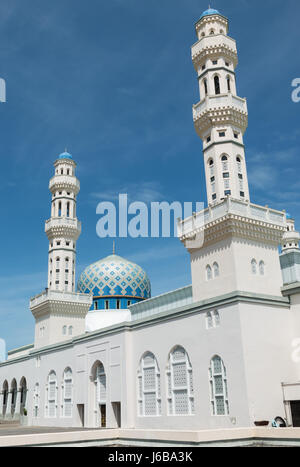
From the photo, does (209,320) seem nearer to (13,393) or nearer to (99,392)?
(99,392)

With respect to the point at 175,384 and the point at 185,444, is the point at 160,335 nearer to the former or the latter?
the point at 175,384

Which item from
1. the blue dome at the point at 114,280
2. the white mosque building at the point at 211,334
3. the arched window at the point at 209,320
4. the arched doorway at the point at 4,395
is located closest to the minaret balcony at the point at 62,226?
the white mosque building at the point at 211,334

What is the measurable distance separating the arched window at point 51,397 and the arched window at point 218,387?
15973mm

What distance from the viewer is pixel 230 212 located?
75.0ft

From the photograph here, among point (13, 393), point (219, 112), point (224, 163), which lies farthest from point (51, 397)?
point (219, 112)

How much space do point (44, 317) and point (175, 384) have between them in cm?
1665

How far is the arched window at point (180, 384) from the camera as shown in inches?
910

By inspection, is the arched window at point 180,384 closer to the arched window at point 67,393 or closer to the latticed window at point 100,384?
the latticed window at point 100,384

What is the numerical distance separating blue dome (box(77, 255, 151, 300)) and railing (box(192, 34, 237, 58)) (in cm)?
2222

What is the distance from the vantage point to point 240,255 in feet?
75.2

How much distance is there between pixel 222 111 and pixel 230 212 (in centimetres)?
691

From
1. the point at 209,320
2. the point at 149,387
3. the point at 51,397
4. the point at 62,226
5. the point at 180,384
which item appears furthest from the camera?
the point at 62,226
